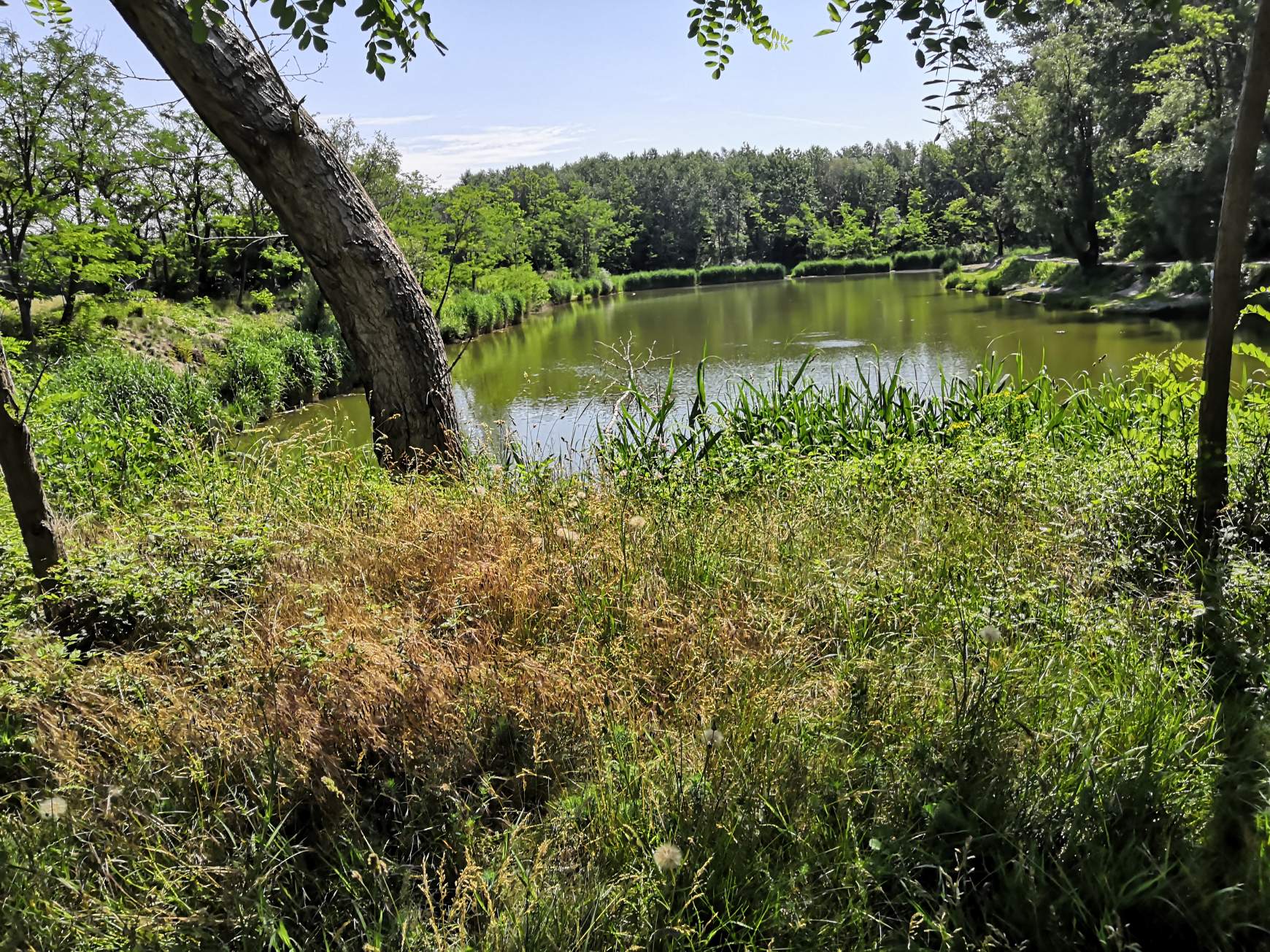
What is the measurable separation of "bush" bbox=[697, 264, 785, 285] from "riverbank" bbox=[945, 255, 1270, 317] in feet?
87.8

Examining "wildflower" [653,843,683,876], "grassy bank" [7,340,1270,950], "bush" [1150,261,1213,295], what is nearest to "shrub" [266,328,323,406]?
"grassy bank" [7,340,1270,950]

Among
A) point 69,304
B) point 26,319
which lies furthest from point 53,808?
point 69,304

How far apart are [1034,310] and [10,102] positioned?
2482 cm

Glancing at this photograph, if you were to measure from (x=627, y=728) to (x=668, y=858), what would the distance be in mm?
459

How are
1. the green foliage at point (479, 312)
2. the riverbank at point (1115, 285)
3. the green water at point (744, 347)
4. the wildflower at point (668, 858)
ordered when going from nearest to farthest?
1. the wildflower at point (668, 858)
2. the green water at point (744, 347)
3. the riverbank at point (1115, 285)
4. the green foliage at point (479, 312)

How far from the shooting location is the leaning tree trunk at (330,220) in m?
3.17

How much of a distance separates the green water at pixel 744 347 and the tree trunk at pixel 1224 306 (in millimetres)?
2177

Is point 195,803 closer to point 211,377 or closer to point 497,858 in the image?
point 497,858

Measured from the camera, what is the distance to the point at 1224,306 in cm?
256

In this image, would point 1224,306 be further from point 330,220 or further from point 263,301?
point 263,301

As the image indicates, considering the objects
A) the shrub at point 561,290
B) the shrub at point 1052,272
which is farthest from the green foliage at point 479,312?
the shrub at point 1052,272

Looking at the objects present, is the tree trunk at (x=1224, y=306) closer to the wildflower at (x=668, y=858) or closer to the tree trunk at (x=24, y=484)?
the wildflower at (x=668, y=858)

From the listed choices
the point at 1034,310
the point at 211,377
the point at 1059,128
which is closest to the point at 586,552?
the point at 211,377

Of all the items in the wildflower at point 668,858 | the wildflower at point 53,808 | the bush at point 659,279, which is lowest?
the wildflower at point 668,858
